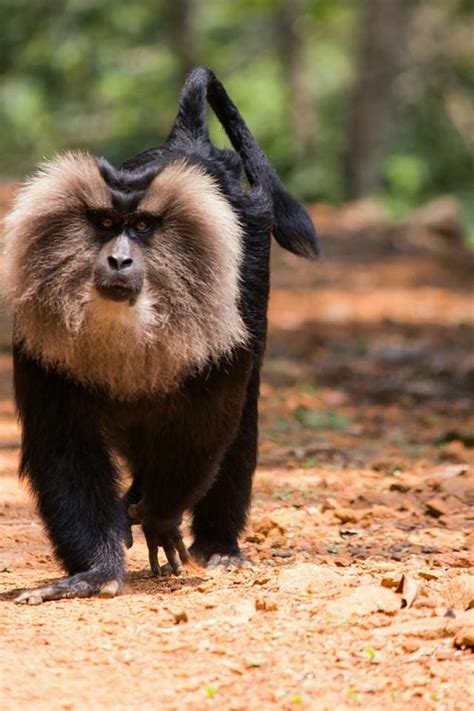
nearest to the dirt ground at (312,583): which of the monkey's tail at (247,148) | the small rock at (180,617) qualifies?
the small rock at (180,617)

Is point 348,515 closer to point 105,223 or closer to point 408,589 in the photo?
point 408,589

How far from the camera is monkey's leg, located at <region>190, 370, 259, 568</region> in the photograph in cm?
567

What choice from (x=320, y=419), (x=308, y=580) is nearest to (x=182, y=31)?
(x=320, y=419)

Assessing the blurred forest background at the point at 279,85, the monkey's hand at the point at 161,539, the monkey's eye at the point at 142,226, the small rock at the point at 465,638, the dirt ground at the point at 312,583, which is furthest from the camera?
the blurred forest background at the point at 279,85

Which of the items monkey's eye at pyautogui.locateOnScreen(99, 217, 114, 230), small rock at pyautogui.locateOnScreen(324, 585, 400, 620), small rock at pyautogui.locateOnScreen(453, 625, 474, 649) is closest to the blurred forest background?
monkey's eye at pyautogui.locateOnScreen(99, 217, 114, 230)

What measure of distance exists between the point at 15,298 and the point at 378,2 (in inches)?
599

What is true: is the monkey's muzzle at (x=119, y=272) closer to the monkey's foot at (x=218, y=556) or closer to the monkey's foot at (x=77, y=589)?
the monkey's foot at (x=77, y=589)

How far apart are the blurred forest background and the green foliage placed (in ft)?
0.10

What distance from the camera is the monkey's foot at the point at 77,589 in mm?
4758

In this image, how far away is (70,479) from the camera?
489 centimetres

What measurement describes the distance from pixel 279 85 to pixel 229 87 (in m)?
1.43

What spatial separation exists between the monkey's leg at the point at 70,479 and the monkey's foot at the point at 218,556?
0.70 metres

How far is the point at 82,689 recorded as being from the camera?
3.65 m

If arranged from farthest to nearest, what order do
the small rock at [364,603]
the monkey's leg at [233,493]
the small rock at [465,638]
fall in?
the monkey's leg at [233,493] < the small rock at [364,603] < the small rock at [465,638]
